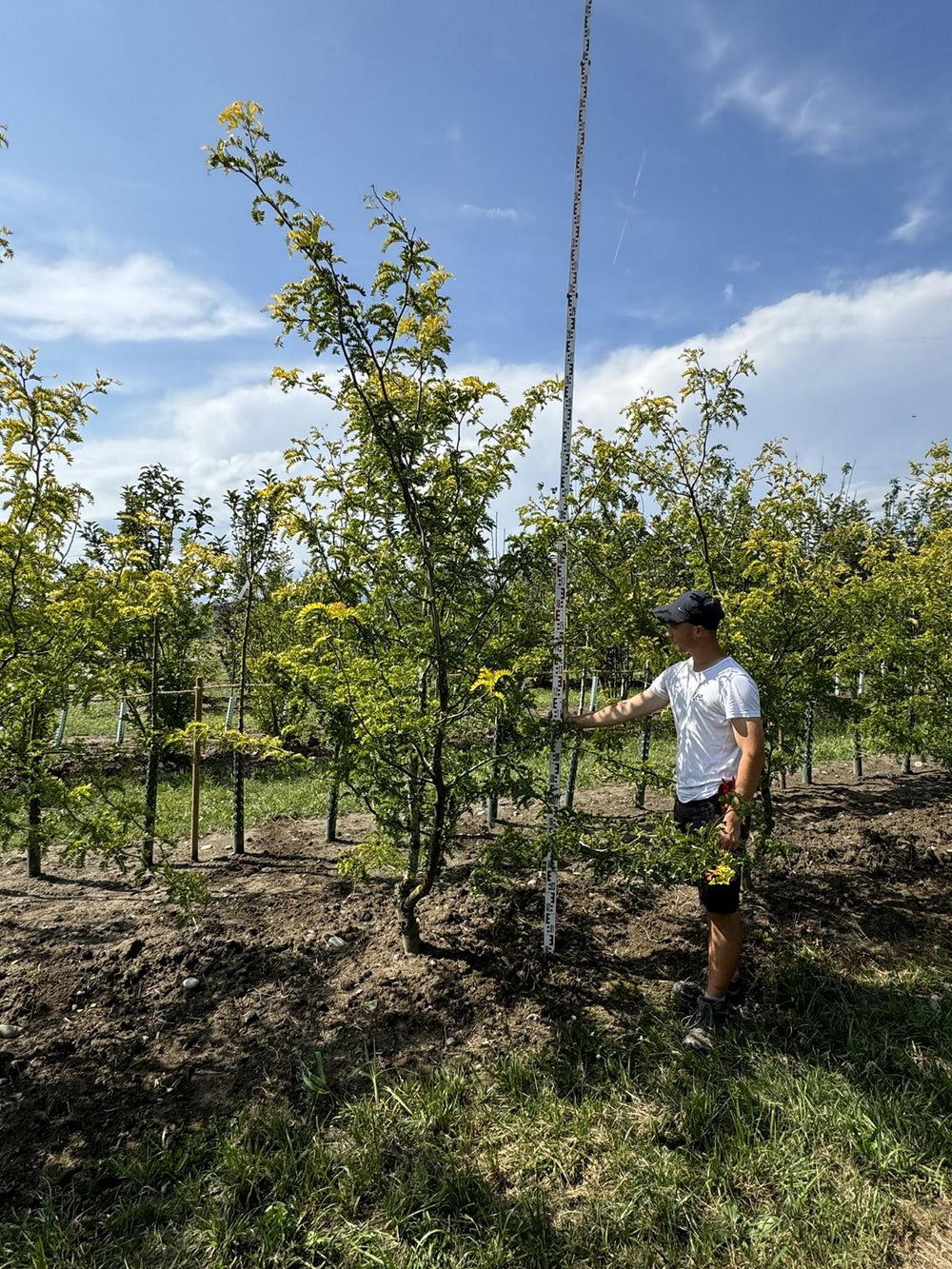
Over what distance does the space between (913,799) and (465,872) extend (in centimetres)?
566

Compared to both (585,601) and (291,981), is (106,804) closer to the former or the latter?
(291,981)

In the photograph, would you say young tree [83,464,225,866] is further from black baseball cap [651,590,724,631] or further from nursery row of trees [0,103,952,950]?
black baseball cap [651,590,724,631]

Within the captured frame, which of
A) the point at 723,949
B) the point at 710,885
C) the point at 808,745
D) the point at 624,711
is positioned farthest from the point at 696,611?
the point at 808,745

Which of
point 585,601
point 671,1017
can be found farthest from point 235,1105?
point 585,601

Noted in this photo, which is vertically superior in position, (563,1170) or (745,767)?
(745,767)

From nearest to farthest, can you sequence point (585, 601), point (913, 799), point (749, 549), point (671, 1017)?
1. point (671, 1017)
2. point (749, 549)
3. point (585, 601)
4. point (913, 799)

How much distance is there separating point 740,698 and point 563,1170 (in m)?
1.86

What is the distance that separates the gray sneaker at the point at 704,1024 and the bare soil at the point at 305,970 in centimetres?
30

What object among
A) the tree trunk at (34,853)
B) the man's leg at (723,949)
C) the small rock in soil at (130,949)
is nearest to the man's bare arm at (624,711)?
the man's leg at (723,949)

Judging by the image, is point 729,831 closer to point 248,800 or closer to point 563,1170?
point 563,1170

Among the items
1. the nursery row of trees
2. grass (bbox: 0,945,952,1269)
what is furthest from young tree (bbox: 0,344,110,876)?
grass (bbox: 0,945,952,1269)

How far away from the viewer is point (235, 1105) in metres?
2.70

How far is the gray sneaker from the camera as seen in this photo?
2.94 metres

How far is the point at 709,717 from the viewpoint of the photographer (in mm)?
3016
